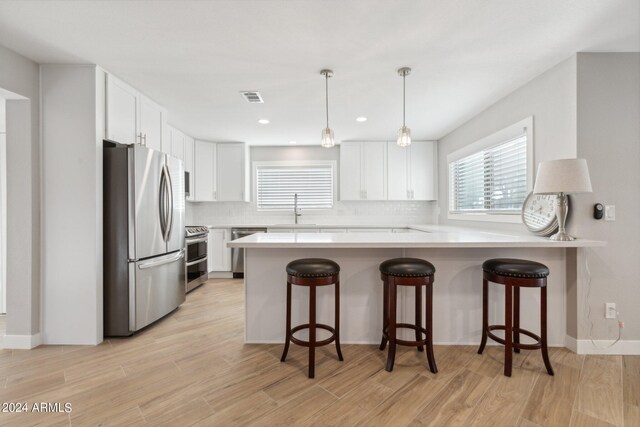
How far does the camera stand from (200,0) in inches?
66.8

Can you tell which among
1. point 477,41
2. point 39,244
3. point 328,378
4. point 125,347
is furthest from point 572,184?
point 39,244

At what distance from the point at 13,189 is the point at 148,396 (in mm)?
2115

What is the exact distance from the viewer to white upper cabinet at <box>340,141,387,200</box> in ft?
16.6

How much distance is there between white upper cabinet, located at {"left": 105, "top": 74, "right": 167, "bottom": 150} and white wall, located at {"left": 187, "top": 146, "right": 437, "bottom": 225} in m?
2.15

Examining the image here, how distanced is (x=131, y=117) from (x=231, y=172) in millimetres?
2282

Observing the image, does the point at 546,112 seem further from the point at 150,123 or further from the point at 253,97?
the point at 150,123

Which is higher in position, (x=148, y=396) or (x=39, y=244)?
(x=39, y=244)

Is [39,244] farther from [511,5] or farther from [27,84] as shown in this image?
[511,5]

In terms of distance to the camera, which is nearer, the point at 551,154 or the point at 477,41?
the point at 477,41

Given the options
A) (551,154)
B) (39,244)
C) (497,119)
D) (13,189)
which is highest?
(497,119)

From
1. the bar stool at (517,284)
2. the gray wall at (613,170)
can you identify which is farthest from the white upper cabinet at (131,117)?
the gray wall at (613,170)

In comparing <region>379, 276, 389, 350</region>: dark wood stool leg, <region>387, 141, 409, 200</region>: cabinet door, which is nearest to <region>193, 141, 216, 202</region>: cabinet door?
<region>387, 141, 409, 200</region>: cabinet door

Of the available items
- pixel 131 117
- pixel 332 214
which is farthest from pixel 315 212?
pixel 131 117

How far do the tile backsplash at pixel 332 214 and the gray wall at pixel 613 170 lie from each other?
301 centimetres
